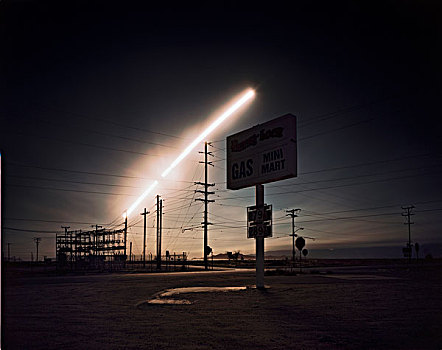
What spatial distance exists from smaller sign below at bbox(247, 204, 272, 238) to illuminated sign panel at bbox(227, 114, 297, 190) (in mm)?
1520

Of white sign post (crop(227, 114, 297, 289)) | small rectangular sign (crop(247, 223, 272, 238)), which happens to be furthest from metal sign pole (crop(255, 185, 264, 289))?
small rectangular sign (crop(247, 223, 272, 238))

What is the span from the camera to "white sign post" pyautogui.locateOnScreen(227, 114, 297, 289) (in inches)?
795

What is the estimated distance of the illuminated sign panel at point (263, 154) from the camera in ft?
66.4

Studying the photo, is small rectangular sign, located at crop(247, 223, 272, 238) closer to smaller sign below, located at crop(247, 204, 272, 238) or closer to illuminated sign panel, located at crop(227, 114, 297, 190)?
smaller sign below, located at crop(247, 204, 272, 238)

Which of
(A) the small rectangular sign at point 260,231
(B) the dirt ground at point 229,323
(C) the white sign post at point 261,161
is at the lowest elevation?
(B) the dirt ground at point 229,323

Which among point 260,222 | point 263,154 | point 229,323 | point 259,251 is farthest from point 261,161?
point 229,323

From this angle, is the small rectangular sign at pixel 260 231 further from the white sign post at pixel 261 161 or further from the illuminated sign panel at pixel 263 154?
the illuminated sign panel at pixel 263 154

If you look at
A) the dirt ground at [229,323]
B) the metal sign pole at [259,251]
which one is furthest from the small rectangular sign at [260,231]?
the dirt ground at [229,323]

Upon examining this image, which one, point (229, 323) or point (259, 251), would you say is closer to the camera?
point (229, 323)

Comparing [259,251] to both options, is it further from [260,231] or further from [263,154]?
[263,154]

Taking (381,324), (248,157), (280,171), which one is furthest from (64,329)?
(248,157)

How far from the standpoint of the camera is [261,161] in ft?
70.9

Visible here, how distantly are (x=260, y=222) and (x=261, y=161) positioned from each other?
337cm

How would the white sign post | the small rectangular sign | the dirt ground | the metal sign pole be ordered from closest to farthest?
the dirt ground < the metal sign pole < the white sign post < the small rectangular sign
